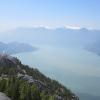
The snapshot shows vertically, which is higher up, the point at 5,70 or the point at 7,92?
the point at 5,70

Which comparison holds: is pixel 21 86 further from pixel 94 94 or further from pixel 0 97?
pixel 94 94

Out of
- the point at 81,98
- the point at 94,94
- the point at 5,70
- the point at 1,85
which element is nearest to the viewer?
the point at 1,85

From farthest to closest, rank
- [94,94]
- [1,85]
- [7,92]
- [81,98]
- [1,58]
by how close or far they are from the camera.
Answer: [94,94] < [81,98] < [1,58] < [1,85] < [7,92]

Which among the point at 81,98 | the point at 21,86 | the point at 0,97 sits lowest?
the point at 0,97

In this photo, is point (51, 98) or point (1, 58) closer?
point (51, 98)

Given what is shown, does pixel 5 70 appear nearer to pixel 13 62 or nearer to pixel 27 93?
pixel 13 62

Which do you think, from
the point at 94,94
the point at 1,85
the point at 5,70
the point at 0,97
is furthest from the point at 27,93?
the point at 94,94

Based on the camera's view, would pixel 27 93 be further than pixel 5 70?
No

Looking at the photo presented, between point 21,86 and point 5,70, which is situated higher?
point 5,70

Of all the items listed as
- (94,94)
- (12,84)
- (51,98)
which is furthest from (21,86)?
(94,94)
